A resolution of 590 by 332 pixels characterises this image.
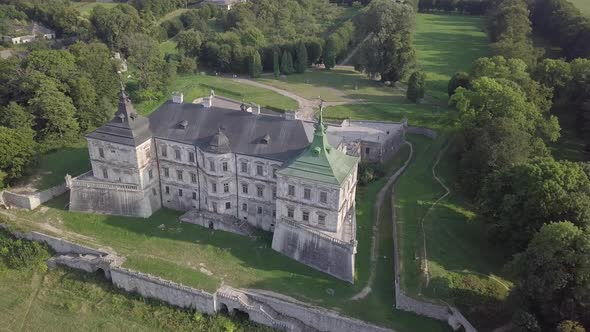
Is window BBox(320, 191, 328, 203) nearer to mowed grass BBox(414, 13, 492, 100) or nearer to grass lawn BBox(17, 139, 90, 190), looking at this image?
grass lawn BBox(17, 139, 90, 190)

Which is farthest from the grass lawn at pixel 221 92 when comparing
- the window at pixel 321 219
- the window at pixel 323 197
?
the window at pixel 323 197

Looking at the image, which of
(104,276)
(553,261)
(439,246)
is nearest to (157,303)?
(104,276)

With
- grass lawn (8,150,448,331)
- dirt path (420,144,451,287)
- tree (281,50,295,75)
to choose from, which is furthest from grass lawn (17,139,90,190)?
tree (281,50,295,75)

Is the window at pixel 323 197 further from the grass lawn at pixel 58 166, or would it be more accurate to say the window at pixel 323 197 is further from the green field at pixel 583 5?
the green field at pixel 583 5

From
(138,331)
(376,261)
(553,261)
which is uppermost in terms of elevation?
(553,261)

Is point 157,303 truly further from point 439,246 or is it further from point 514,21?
point 514,21
